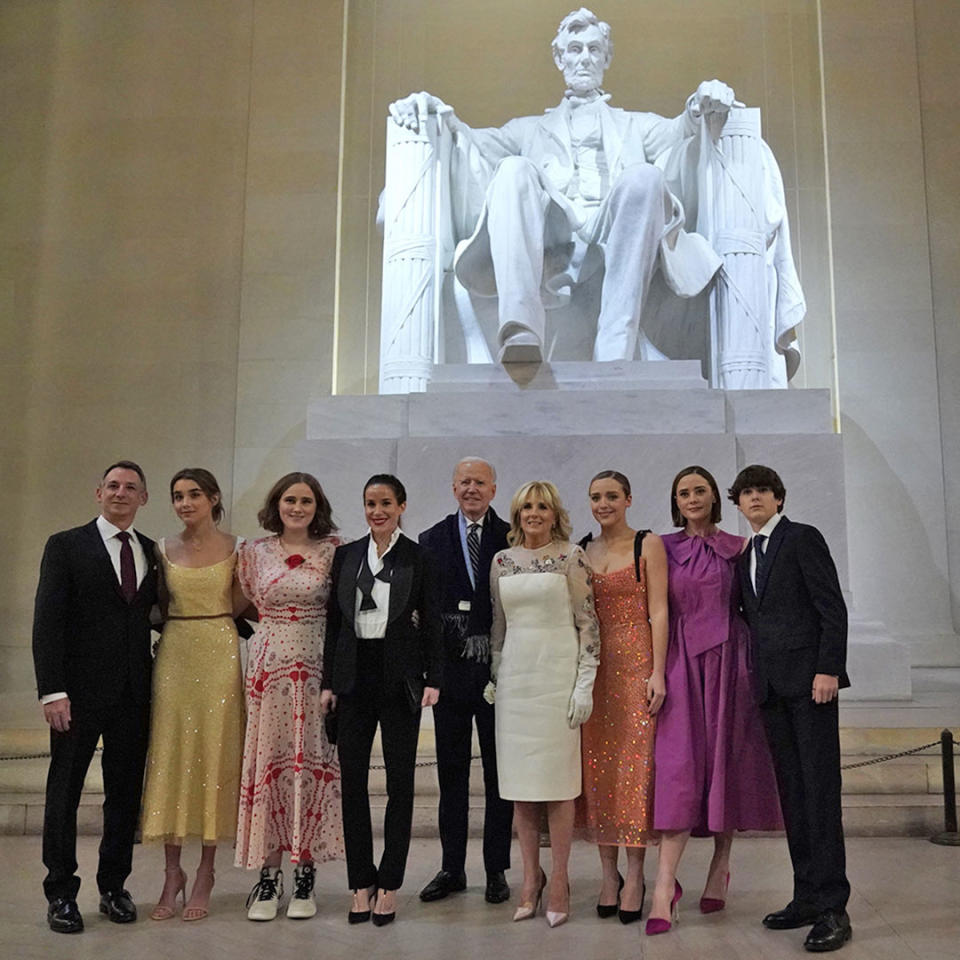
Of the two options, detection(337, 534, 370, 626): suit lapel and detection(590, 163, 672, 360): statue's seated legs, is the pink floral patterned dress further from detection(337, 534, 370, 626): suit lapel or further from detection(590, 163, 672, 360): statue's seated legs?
detection(590, 163, 672, 360): statue's seated legs

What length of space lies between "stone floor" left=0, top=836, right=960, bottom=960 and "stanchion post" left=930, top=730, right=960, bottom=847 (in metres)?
0.20

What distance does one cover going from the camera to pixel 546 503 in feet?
11.0

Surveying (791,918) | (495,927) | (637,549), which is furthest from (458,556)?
(791,918)

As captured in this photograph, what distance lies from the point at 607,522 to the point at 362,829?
3.82ft

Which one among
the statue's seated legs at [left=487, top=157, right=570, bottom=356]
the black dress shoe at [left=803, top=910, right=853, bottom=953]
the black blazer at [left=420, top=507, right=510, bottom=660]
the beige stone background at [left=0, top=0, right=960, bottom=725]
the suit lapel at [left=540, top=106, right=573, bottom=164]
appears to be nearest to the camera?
the black dress shoe at [left=803, top=910, right=853, bottom=953]

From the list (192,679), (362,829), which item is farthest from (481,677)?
(192,679)

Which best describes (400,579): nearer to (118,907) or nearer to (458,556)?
(458,556)

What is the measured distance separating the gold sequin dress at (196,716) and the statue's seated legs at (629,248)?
2834 mm

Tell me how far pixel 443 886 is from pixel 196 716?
3.04 ft

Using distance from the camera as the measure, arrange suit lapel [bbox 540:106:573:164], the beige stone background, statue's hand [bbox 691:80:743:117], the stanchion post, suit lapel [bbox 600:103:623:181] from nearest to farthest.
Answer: the stanchion post < statue's hand [bbox 691:80:743:117] < suit lapel [bbox 600:103:623:181] < suit lapel [bbox 540:106:573:164] < the beige stone background

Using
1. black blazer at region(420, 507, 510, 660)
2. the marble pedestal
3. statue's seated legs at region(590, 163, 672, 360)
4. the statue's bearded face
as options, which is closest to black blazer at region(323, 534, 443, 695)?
black blazer at region(420, 507, 510, 660)

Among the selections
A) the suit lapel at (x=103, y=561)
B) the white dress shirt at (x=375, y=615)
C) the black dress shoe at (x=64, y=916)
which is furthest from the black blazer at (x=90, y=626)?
the white dress shirt at (x=375, y=615)

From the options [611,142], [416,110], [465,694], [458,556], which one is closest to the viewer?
[465,694]

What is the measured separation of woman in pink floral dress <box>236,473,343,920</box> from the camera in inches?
128
